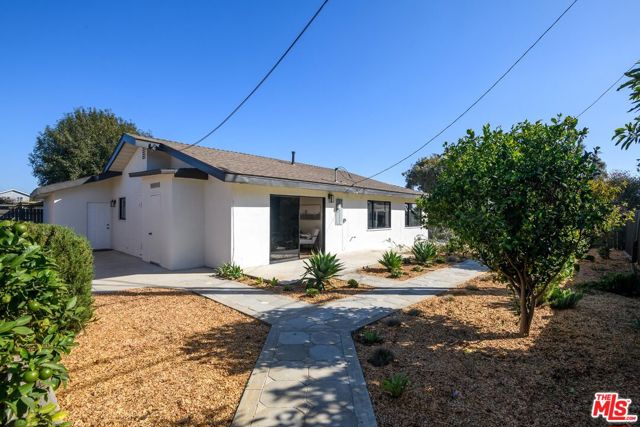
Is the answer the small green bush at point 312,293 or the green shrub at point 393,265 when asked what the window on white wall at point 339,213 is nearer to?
the green shrub at point 393,265

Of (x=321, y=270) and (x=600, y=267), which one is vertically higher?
(x=321, y=270)

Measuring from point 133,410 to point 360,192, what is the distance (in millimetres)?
11982

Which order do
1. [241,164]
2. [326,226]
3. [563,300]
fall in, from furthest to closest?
[326,226], [241,164], [563,300]

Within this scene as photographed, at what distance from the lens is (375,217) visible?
51.8 feet

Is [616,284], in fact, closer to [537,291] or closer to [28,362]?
[537,291]

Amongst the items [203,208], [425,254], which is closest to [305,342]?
[203,208]

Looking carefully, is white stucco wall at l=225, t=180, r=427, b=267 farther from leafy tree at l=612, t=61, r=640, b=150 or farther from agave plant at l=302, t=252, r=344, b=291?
leafy tree at l=612, t=61, r=640, b=150

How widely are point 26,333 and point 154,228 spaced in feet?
32.0

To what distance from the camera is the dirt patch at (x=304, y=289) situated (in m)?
6.73

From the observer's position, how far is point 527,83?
8.16m

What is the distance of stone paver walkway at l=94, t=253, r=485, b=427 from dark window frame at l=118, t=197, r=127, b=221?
464cm

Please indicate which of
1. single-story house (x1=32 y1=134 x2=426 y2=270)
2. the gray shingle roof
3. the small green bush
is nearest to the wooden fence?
single-story house (x1=32 y1=134 x2=426 y2=270)

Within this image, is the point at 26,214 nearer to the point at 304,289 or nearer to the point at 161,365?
the point at 304,289

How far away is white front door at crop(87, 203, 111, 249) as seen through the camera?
13797 mm
